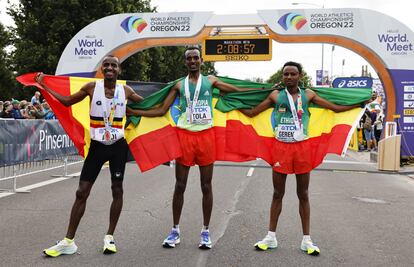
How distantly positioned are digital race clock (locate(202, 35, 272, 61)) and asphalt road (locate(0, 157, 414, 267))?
888 cm

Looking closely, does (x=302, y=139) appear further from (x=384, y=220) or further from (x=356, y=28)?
(x=356, y=28)

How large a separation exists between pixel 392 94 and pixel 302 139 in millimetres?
13467

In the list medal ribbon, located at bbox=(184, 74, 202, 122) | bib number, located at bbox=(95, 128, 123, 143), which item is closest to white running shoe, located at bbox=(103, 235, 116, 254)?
bib number, located at bbox=(95, 128, 123, 143)

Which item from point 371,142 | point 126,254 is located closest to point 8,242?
point 126,254

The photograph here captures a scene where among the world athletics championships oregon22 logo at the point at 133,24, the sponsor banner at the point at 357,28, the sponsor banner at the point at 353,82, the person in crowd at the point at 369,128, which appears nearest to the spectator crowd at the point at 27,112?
the world athletics championships oregon22 logo at the point at 133,24

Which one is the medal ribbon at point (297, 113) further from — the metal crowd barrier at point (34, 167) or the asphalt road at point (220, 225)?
the metal crowd barrier at point (34, 167)

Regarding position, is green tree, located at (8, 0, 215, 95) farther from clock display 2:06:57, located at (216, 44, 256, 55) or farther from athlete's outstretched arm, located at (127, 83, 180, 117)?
athlete's outstretched arm, located at (127, 83, 180, 117)

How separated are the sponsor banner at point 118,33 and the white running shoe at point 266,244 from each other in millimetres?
13720

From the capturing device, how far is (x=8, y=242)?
5480 millimetres

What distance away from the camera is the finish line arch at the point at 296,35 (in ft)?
55.4

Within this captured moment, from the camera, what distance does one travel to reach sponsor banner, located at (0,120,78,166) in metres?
8.75

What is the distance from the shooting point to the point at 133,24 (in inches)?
731

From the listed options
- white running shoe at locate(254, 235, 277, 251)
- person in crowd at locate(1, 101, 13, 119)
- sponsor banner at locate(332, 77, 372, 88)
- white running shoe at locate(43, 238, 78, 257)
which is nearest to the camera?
white running shoe at locate(43, 238, 78, 257)

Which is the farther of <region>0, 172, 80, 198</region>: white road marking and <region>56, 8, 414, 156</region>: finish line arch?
<region>56, 8, 414, 156</region>: finish line arch
